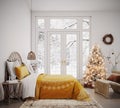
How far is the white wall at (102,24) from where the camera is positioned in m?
9.68

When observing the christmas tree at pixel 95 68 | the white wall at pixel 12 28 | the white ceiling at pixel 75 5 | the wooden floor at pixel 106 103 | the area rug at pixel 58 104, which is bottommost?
the wooden floor at pixel 106 103

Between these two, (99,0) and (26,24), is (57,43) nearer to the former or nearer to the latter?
(26,24)

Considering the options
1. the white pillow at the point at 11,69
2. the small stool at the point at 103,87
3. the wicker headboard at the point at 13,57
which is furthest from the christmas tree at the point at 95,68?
the white pillow at the point at 11,69

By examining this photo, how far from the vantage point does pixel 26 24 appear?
8.71 meters

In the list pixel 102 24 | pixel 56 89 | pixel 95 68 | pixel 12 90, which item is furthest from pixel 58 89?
pixel 102 24

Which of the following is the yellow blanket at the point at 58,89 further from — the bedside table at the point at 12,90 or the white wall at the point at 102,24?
the white wall at the point at 102,24

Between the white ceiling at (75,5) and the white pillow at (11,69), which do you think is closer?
the white pillow at (11,69)

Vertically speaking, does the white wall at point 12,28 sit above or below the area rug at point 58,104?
above

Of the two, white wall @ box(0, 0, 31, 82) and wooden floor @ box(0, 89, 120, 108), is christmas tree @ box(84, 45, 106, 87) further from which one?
white wall @ box(0, 0, 31, 82)

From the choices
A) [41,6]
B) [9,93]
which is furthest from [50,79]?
[41,6]

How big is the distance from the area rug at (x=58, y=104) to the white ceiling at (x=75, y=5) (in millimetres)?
3978

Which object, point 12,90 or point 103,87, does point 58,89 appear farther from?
point 103,87

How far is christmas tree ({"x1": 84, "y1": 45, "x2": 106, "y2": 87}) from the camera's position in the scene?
8.73m

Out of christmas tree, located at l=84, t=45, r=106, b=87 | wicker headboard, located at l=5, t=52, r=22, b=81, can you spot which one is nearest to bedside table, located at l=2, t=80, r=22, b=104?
wicker headboard, located at l=5, t=52, r=22, b=81
